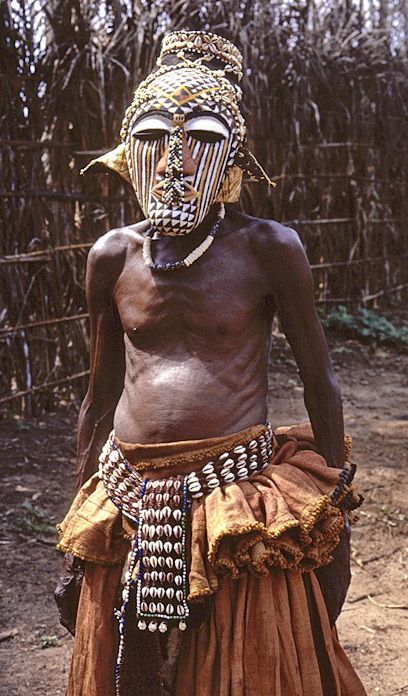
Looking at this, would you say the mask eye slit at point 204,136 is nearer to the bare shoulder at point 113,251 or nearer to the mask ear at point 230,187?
the mask ear at point 230,187

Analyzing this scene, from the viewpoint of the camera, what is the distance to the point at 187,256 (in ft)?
6.60

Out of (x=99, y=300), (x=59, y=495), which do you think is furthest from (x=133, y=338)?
(x=59, y=495)

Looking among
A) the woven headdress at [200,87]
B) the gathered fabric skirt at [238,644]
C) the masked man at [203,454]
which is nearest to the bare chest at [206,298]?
the masked man at [203,454]

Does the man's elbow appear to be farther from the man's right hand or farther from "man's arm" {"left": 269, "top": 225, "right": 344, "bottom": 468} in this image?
the man's right hand

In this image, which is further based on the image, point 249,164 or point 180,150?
point 249,164

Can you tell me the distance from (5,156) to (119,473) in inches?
165

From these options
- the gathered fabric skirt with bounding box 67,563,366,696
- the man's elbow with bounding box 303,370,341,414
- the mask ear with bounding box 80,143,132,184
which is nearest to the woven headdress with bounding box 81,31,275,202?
the mask ear with bounding box 80,143,132,184

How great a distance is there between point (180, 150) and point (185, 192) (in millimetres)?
103

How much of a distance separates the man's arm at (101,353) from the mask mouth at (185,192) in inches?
7.8

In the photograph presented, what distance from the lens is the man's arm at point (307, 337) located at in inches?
78.7

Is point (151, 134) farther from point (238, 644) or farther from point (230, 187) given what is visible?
point (238, 644)

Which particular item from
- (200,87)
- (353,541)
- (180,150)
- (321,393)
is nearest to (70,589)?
(321,393)

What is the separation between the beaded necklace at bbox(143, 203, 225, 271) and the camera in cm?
200

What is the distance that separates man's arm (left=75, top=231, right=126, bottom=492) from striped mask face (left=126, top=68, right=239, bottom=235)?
18 centimetres
